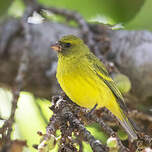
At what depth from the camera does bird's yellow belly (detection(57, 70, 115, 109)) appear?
2018 mm

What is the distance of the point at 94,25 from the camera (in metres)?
2.78

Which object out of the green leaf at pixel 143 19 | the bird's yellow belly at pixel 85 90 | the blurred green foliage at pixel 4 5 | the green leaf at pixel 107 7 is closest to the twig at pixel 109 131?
the bird's yellow belly at pixel 85 90

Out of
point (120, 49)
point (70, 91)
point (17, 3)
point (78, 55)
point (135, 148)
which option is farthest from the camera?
point (17, 3)

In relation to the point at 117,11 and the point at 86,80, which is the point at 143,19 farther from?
the point at 86,80

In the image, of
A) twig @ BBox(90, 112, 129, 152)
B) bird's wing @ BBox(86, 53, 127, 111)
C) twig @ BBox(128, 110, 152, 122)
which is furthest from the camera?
bird's wing @ BBox(86, 53, 127, 111)

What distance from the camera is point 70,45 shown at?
246cm

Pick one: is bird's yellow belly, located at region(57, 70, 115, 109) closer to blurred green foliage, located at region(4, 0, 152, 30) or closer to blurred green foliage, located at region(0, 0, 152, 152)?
blurred green foliage, located at region(0, 0, 152, 152)

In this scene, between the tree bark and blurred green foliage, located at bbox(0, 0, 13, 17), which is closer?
the tree bark

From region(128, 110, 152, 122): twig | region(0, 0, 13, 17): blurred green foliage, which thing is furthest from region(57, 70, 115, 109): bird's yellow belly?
region(0, 0, 13, 17): blurred green foliage

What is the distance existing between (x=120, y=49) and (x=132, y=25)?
38 cm

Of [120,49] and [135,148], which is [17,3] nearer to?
[120,49]

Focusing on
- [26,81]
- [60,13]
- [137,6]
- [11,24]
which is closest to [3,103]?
[26,81]

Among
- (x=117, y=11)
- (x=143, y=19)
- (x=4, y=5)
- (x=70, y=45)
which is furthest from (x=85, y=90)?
(x=4, y=5)

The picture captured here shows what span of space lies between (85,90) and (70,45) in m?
0.56
